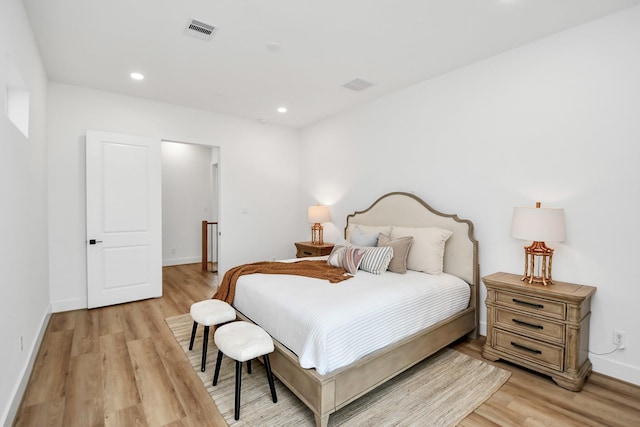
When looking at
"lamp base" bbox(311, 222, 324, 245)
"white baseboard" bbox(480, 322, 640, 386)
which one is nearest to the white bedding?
"white baseboard" bbox(480, 322, 640, 386)

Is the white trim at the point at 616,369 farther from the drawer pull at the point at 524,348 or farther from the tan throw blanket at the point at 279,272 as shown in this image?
the tan throw blanket at the point at 279,272

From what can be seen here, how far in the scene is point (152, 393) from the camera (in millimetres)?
2182

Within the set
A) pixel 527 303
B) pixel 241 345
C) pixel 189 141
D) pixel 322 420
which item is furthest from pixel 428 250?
pixel 189 141

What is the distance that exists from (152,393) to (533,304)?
287cm

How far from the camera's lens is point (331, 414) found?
200 cm

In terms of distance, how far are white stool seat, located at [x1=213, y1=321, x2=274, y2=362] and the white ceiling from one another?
7.58 feet

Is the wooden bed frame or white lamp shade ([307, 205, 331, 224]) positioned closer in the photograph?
the wooden bed frame

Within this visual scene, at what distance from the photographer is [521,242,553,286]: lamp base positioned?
2525mm

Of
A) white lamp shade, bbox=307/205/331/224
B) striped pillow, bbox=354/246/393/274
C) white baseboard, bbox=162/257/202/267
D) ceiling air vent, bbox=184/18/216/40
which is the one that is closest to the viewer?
ceiling air vent, bbox=184/18/216/40

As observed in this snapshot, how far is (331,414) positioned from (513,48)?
11.1 ft

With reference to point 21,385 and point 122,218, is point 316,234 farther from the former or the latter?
point 21,385

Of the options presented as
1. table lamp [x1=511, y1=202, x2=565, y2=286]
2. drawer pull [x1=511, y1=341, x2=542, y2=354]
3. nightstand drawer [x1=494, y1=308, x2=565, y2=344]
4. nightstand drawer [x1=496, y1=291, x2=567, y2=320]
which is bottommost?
drawer pull [x1=511, y1=341, x2=542, y2=354]

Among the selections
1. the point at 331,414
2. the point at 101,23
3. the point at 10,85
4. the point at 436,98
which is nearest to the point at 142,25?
the point at 101,23

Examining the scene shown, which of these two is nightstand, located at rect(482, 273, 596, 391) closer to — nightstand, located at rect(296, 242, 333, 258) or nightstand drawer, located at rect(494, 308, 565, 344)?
A: nightstand drawer, located at rect(494, 308, 565, 344)
